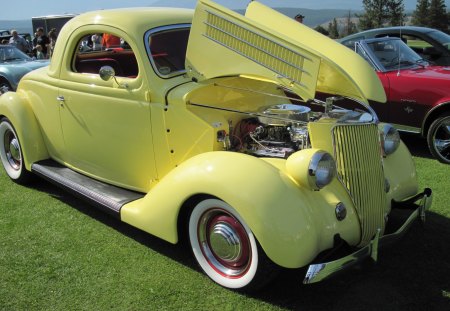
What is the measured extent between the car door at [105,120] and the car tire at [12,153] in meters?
0.75

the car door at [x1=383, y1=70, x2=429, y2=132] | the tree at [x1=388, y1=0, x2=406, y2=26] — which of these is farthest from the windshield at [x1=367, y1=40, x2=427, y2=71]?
the tree at [x1=388, y1=0, x2=406, y2=26]

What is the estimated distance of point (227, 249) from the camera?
2.94m

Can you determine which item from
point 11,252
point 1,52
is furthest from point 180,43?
point 1,52

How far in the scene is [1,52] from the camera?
10.5 meters

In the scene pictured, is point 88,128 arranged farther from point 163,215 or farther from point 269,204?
point 269,204

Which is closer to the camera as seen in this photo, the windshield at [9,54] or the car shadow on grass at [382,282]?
the car shadow on grass at [382,282]

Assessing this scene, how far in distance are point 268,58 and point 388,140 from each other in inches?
47.3

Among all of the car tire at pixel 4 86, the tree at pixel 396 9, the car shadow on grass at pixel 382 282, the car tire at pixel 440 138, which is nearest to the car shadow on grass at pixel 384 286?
the car shadow on grass at pixel 382 282

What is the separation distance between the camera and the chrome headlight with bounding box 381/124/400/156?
3545mm

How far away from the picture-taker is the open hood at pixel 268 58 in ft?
10.0

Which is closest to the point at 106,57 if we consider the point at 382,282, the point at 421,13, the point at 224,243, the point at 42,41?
the point at 224,243

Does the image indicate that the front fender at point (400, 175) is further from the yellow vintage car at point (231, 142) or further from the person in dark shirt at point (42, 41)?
the person in dark shirt at point (42, 41)

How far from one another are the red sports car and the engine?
2898mm

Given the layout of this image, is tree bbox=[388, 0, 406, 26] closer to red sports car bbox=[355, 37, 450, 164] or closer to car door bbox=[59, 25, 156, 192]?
red sports car bbox=[355, 37, 450, 164]
